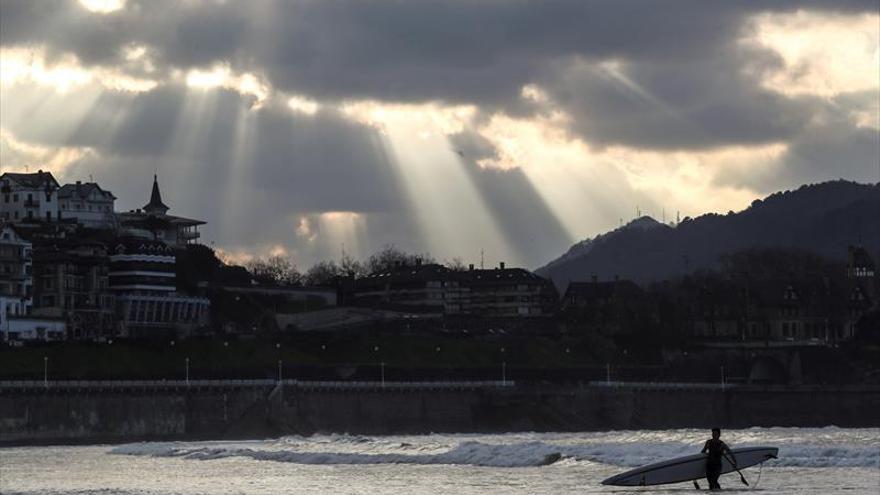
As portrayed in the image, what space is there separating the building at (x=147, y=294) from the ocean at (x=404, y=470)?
80.9 metres

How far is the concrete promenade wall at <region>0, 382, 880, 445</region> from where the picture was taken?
463 ft

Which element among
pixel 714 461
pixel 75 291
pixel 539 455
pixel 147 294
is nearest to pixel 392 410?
pixel 147 294

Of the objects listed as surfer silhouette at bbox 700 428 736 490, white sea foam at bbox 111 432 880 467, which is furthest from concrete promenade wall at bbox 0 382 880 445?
surfer silhouette at bbox 700 428 736 490

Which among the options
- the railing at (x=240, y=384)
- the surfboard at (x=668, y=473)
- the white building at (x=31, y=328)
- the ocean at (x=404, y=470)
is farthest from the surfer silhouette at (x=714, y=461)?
the white building at (x=31, y=328)

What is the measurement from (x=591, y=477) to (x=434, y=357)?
364 feet

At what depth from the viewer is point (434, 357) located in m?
184

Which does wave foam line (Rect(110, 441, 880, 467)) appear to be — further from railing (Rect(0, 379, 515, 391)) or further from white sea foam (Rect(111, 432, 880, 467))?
railing (Rect(0, 379, 515, 391))

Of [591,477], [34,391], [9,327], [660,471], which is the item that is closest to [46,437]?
[34,391]

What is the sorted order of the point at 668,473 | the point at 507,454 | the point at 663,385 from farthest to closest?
the point at 663,385 → the point at 507,454 → the point at 668,473

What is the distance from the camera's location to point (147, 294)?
191 metres

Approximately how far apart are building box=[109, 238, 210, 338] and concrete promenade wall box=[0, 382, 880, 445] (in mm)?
35097

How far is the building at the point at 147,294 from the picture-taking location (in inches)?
7446

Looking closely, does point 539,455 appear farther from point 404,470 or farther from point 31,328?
point 31,328

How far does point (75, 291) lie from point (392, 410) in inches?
1672
